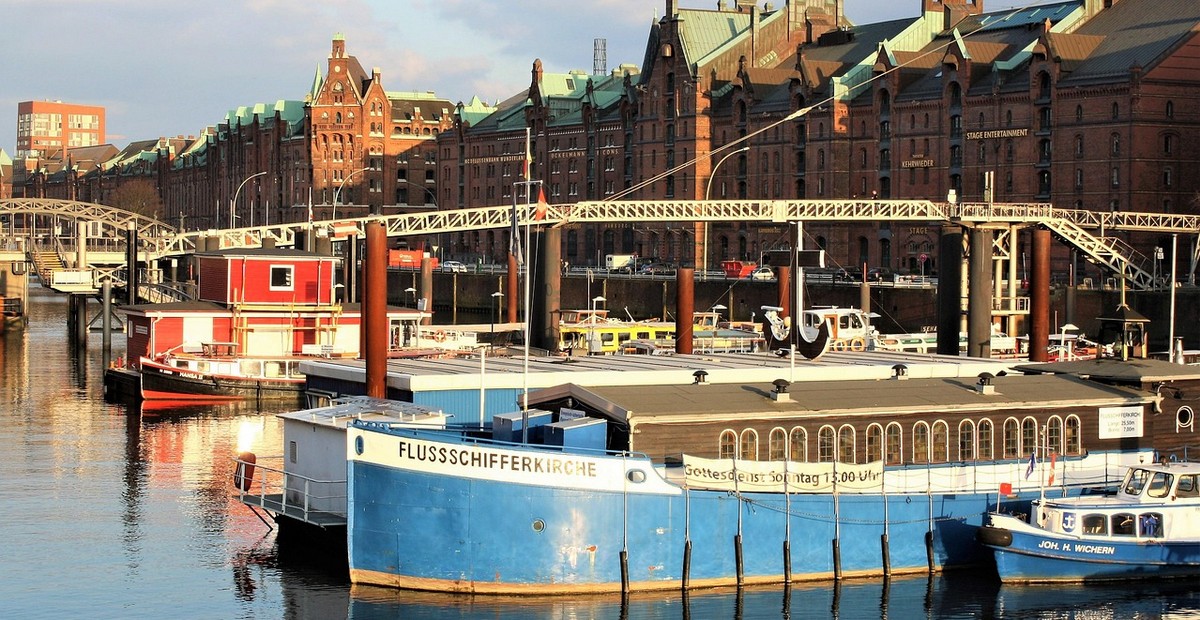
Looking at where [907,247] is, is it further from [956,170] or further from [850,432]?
[850,432]

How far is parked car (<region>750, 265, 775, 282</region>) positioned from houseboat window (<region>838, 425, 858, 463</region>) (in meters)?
83.5

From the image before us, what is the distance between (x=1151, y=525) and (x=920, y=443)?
18.7 ft

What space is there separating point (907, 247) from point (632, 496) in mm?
100956

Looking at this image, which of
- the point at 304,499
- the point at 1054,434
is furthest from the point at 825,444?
the point at 304,499

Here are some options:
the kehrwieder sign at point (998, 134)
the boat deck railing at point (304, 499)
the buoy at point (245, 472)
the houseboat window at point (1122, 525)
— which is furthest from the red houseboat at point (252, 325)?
the kehrwieder sign at point (998, 134)

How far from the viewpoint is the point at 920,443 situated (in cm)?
4522

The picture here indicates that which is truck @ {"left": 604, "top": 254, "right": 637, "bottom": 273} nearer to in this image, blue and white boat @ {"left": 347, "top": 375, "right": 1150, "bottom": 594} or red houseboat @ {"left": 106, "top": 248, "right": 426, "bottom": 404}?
red houseboat @ {"left": 106, "top": 248, "right": 426, "bottom": 404}

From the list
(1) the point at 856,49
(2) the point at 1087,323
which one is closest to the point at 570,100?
(1) the point at 856,49

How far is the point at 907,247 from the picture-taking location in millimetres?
138125

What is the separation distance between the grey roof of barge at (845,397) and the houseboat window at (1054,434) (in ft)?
1.29

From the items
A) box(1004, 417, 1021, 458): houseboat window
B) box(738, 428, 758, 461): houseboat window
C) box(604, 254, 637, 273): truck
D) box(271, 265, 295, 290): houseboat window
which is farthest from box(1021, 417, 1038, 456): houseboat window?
box(604, 254, 637, 273): truck

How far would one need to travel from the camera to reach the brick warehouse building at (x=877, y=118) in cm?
12131

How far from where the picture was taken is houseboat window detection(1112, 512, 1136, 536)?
140 feet

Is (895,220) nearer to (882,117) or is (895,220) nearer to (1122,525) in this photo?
(882,117)
